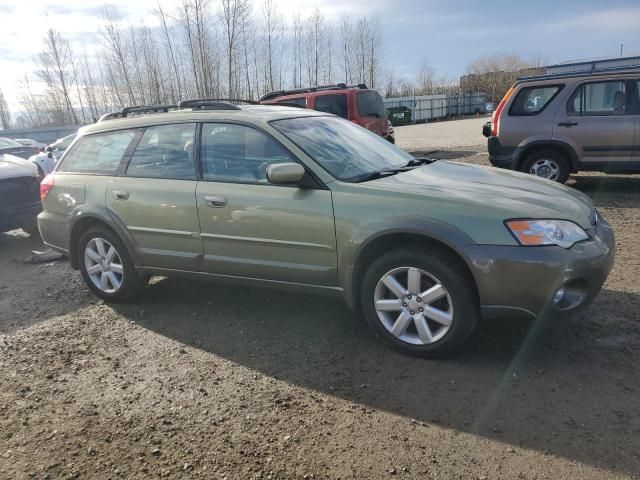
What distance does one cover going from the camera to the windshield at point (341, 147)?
147 inches

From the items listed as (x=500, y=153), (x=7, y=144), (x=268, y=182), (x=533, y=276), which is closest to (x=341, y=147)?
(x=268, y=182)

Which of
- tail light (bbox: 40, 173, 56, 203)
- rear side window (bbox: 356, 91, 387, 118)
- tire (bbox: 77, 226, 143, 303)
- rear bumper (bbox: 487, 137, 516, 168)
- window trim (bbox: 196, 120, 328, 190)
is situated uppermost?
rear side window (bbox: 356, 91, 387, 118)

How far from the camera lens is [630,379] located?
2982 millimetres

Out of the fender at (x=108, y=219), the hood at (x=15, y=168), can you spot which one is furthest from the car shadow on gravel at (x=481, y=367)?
the hood at (x=15, y=168)

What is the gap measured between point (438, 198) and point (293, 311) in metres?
1.66

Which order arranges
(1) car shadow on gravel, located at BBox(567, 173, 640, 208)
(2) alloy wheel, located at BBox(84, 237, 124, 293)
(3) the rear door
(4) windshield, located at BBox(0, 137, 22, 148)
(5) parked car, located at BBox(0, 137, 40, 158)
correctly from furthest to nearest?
1. (4) windshield, located at BBox(0, 137, 22, 148)
2. (5) parked car, located at BBox(0, 137, 40, 158)
3. (1) car shadow on gravel, located at BBox(567, 173, 640, 208)
4. (3) the rear door
5. (2) alloy wheel, located at BBox(84, 237, 124, 293)

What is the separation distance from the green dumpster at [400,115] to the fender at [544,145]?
→ 3005 centimetres

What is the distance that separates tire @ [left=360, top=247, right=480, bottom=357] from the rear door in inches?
227

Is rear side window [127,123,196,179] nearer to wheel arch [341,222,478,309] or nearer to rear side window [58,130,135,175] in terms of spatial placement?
rear side window [58,130,135,175]

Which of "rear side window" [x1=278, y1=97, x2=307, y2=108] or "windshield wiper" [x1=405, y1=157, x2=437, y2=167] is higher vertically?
"rear side window" [x1=278, y1=97, x2=307, y2=108]

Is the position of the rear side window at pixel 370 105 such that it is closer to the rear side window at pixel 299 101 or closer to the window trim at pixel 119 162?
the rear side window at pixel 299 101

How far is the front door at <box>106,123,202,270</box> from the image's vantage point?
4.09m

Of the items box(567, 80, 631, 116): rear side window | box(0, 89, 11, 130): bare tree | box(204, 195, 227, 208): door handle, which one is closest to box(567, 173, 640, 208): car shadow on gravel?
box(567, 80, 631, 116): rear side window

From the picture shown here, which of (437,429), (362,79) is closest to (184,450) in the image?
(437,429)
